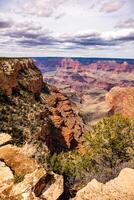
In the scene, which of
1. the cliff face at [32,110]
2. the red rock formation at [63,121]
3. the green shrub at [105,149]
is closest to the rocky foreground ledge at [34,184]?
the green shrub at [105,149]

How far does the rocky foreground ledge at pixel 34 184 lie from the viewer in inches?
1030

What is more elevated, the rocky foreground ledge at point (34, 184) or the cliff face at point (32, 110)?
the rocky foreground ledge at point (34, 184)

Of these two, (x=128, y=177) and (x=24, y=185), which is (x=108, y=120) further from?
(x=24, y=185)

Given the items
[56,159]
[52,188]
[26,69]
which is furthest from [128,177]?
[26,69]

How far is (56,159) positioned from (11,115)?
4576cm

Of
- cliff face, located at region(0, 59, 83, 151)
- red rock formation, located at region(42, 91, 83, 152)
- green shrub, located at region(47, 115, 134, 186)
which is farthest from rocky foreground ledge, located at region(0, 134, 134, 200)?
red rock formation, located at region(42, 91, 83, 152)

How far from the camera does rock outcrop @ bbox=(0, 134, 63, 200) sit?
25875mm

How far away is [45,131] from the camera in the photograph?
106 meters

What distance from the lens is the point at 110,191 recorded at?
95.8ft

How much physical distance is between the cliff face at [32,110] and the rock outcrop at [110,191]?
52486mm

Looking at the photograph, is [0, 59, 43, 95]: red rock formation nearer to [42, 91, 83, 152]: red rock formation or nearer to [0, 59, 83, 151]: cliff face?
[0, 59, 83, 151]: cliff face

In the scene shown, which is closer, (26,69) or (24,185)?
(24,185)

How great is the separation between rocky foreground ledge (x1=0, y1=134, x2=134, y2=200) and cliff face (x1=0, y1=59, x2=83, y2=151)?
5171cm

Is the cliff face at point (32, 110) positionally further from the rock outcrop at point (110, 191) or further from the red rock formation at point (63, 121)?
the rock outcrop at point (110, 191)
